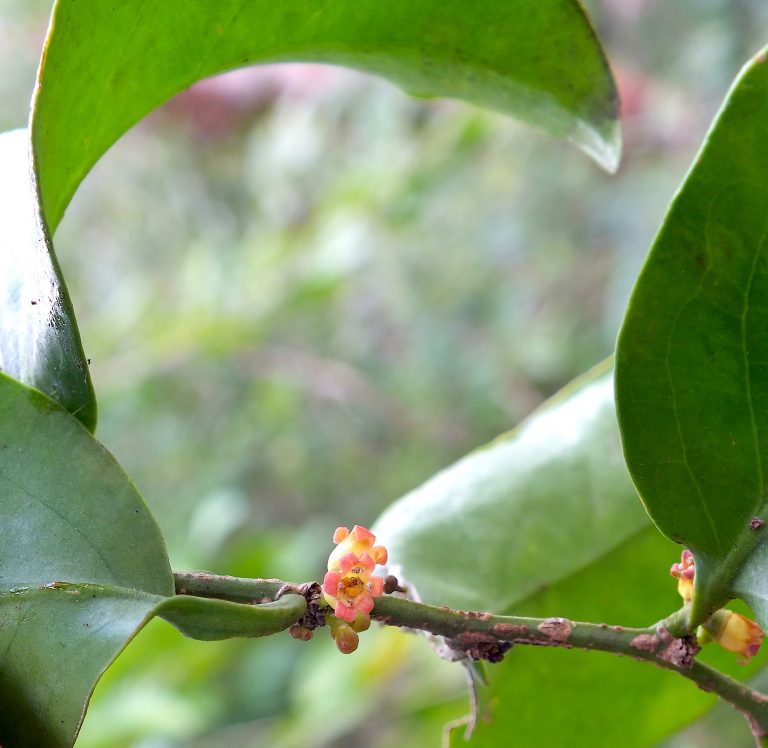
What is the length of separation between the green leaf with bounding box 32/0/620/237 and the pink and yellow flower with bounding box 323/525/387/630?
0.21 meters

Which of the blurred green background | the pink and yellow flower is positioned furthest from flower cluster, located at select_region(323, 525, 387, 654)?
the blurred green background

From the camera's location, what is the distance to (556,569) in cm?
68

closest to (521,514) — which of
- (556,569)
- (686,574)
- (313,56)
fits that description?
(556,569)

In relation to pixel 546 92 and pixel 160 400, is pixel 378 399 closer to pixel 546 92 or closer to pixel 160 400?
pixel 160 400

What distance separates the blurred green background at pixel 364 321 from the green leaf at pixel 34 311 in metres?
1.38

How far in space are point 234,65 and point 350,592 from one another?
304 mm

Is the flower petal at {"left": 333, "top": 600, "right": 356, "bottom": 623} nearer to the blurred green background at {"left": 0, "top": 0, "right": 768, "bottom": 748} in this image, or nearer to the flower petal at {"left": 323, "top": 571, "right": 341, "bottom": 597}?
the flower petal at {"left": 323, "top": 571, "right": 341, "bottom": 597}

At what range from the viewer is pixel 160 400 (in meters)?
3.02

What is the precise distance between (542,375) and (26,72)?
2562mm

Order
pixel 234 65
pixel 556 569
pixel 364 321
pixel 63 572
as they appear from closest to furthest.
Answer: pixel 63 572, pixel 234 65, pixel 556 569, pixel 364 321

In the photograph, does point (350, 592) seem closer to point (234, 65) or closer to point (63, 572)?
point (63, 572)

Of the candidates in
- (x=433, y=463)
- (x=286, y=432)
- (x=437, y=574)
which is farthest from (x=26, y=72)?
(x=437, y=574)

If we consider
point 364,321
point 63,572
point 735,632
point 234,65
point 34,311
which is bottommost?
point 735,632

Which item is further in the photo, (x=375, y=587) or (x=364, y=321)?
(x=364, y=321)
